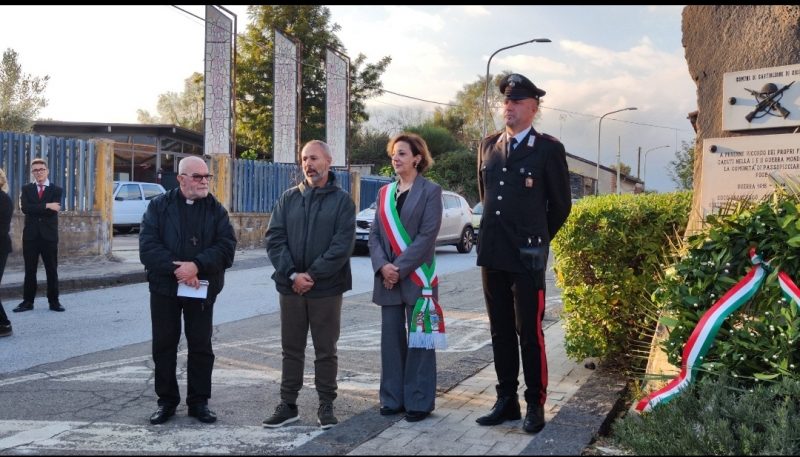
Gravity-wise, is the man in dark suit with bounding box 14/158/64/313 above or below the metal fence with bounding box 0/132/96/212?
below

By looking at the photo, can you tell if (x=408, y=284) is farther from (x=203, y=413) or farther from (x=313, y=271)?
(x=203, y=413)

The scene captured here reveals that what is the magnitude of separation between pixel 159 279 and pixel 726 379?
12.2ft

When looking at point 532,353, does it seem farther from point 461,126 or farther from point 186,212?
point 461,126

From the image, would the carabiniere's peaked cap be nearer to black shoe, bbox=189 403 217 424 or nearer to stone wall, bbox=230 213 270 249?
black shoe, bbox=189 403 217 424

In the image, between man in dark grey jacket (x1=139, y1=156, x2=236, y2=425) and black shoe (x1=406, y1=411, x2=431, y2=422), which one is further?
man in dark grey jacket (x1=139, y1=156, x2=236, y2=425)

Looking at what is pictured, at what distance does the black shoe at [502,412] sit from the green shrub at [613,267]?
4.73ft

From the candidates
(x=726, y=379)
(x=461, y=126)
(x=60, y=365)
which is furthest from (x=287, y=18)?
(x=726, y=379)

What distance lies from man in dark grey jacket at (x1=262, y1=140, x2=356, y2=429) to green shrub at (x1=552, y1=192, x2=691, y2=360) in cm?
203

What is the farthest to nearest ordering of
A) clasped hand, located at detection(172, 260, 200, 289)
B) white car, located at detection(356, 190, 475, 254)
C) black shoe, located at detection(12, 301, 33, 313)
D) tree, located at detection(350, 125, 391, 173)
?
tree, located at detection(350, 125, 391, 173), white car, located at detection(356, 190, 475, 254), black shoe, located at detection(12, 301, 33, 313), clasped hand, located at detection(172, 260, 200, 289)

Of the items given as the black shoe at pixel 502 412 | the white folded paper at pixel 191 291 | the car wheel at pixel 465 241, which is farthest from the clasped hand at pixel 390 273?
the car wheel at pixel 465 241

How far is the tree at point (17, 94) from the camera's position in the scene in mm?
33062

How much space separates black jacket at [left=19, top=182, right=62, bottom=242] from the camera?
1039cm

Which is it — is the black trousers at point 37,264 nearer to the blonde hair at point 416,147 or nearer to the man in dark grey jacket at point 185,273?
the man in dark grey jacket at point 185,273

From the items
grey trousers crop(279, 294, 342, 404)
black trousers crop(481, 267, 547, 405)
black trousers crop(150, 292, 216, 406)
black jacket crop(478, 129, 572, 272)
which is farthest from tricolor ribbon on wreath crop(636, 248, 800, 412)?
black trousers crop(150, 292, 216, 406)
